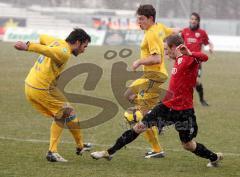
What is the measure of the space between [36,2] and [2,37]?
1678 centimetres

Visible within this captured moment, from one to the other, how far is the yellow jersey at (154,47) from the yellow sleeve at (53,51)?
143 cm

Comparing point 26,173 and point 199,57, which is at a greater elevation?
point 199,57

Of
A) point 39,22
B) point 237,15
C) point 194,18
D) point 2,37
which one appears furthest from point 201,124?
point 237,15

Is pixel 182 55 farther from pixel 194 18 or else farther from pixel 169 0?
pixel 169 0

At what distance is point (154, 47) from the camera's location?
9.63 m

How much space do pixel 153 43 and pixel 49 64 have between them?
5.27 feet

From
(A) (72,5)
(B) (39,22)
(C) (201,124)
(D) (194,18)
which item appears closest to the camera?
(C) (201,124)

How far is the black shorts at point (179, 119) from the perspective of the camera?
338 inches

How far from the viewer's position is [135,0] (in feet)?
197

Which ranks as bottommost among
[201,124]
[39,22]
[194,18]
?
[39,22]

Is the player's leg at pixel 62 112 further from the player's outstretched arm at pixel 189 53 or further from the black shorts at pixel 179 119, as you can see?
the player's outstretched arm at pixel 189 53

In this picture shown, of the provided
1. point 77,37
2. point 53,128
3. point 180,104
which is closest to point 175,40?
point 180,104

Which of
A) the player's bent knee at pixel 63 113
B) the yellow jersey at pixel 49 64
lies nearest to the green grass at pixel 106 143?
the player's bent knee at pixel 63 113

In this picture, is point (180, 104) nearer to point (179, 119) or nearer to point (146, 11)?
point (179, 119)
